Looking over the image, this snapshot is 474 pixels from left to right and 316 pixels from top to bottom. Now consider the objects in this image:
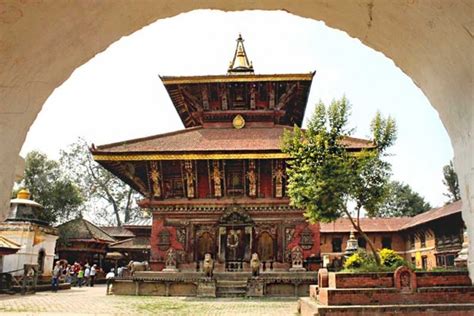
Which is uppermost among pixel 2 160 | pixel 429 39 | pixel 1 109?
pixel 429 39

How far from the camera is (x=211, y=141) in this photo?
21.7m

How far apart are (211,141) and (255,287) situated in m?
7.55

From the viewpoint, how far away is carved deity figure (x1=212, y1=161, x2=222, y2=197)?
20469 mm

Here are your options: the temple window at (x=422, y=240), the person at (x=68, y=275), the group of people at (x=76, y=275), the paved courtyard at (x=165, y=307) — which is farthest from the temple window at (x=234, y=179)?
the temple window at (x=422, y=240)

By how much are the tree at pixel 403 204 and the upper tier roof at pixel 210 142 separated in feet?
137

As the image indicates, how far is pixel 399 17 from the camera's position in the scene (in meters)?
2.72

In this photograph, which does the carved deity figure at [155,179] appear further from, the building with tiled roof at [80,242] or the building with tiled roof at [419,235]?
Result: the building with tiled roof at [80,242]

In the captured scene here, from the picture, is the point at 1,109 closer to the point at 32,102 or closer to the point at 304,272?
the point at 32,102

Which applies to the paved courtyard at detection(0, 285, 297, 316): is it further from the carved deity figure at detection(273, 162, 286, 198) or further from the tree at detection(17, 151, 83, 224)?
the tree at detection(17, 151, 83, 224)

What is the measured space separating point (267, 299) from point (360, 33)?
15020 mm

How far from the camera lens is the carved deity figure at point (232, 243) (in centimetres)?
2025

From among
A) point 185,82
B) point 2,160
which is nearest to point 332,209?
point 2,160

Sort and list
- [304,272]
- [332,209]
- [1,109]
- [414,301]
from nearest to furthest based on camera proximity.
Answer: [1,109] < [414,301] < [332,209] < [304,272]

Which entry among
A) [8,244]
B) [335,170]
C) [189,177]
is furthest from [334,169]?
[8,244]
